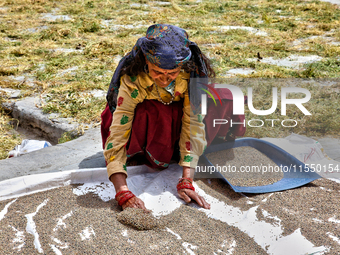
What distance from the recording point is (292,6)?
7.25 metres

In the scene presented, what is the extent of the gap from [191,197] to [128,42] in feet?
12.2

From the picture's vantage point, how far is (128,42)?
16.9 feet

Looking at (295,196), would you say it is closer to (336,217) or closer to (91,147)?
(336,217)

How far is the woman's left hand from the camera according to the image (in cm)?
184

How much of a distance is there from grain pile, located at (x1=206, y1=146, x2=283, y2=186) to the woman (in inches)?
12.5

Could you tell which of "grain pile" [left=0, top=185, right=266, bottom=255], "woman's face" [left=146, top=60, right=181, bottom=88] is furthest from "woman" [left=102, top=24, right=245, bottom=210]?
"grain pile" [left=0, top=185, right=266, bottom=255]

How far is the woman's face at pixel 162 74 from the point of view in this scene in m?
1.68

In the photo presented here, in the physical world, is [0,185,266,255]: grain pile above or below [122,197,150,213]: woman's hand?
below

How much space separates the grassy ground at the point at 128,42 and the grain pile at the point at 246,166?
51cm

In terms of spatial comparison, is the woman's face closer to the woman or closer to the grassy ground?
the woman

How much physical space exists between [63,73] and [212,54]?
193cm

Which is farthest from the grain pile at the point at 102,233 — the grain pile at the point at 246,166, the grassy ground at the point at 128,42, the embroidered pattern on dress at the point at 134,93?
the grassy ground at the point at 128,42

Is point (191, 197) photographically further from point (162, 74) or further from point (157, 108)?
point (162, 74)

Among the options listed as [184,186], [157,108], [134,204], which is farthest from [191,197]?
[157,108]
